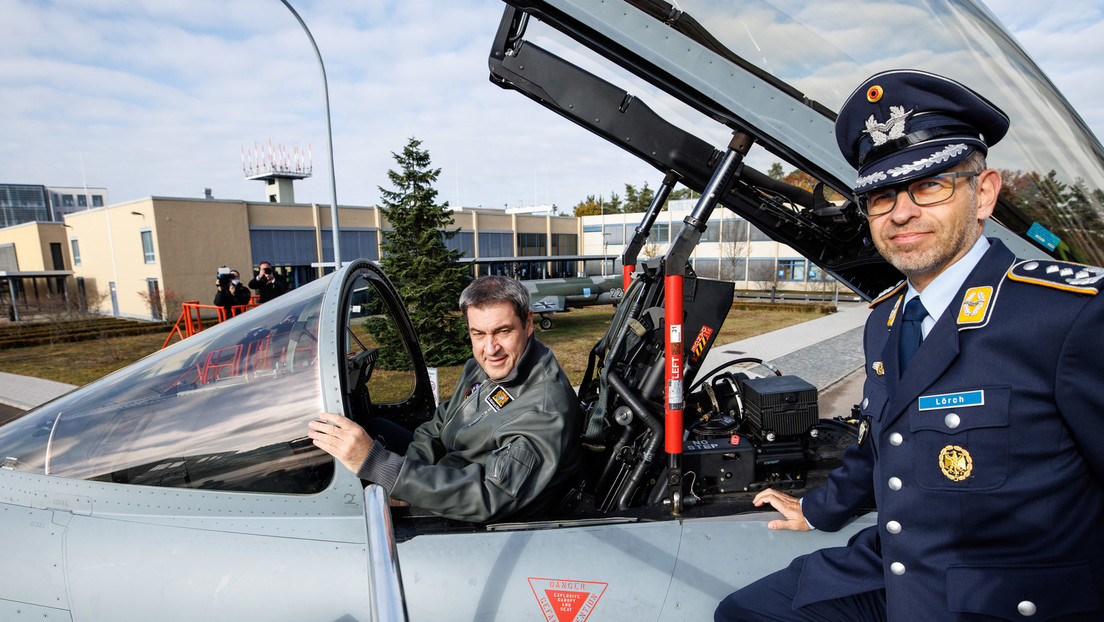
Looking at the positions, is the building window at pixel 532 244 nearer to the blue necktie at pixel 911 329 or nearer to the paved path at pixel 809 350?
the paved path at pixel 809 350

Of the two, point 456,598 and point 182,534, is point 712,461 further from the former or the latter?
point 182,534

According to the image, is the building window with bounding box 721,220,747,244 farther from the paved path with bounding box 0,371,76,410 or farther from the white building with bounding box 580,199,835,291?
the paved path with bounding box 0,371,76,410

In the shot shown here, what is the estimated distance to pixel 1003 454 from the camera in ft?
3.21


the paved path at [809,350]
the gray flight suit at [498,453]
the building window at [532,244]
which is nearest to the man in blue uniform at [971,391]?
the gray flight suit at [498,453]

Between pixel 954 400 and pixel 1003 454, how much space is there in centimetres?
13

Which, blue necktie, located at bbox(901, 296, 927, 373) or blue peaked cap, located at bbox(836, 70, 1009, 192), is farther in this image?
blue necktie, located at bbox(901, 296, 927, 373)

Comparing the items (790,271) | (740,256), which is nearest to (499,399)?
(740,256)

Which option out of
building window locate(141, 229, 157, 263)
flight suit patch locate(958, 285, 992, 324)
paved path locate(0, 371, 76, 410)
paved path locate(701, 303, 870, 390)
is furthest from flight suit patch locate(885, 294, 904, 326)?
building window locate(141, 229, 157, 263)

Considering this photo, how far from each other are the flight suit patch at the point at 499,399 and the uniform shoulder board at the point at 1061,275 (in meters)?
1.57

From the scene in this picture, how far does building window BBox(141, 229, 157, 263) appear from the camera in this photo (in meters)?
20.5

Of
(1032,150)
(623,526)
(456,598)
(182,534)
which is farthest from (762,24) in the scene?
(182,534)

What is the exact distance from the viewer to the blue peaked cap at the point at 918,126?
105cm

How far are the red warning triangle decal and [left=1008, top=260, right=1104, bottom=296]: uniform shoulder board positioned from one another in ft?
4.49

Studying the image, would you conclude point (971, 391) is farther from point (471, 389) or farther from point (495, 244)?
point (495, 244)
